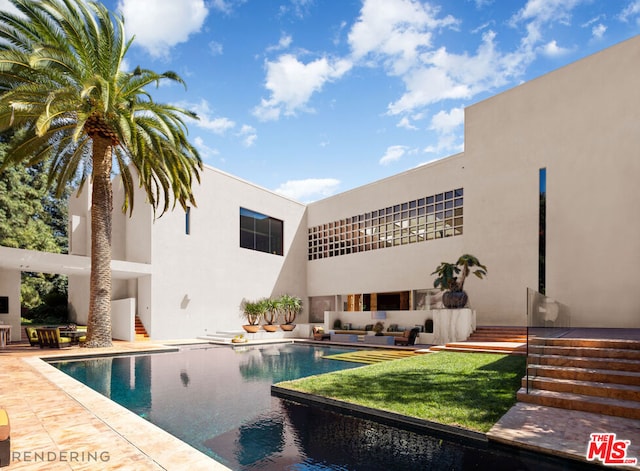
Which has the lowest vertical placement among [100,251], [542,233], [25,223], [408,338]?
[408,338]

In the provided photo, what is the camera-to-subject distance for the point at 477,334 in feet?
53.6

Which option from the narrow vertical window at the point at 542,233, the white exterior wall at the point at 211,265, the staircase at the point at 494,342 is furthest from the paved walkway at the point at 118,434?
the white exterior wall at the point at 211,265

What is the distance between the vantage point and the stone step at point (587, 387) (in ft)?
21.0

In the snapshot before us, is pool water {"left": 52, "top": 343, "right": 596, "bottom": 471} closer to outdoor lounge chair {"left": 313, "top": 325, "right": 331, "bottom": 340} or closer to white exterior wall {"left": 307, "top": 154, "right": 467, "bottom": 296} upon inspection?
outdoor lounge chair {"left": 313, "top": 325, "right": 331, "bottom": 340}

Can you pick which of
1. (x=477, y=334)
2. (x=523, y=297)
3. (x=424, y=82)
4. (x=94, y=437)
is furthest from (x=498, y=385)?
(x=424, y=82)

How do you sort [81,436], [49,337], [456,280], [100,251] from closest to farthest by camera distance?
[81,436]
[49,337]
[100,251]
[456,280]

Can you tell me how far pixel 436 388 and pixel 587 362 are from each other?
2.92 meters

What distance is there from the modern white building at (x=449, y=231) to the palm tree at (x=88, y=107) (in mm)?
4029

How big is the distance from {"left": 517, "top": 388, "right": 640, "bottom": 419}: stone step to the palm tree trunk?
47.9 feet

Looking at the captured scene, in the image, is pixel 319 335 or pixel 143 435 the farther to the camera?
pixel 319 335

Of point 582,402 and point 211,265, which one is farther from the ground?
point 211,265

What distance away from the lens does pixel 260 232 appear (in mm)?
26234
